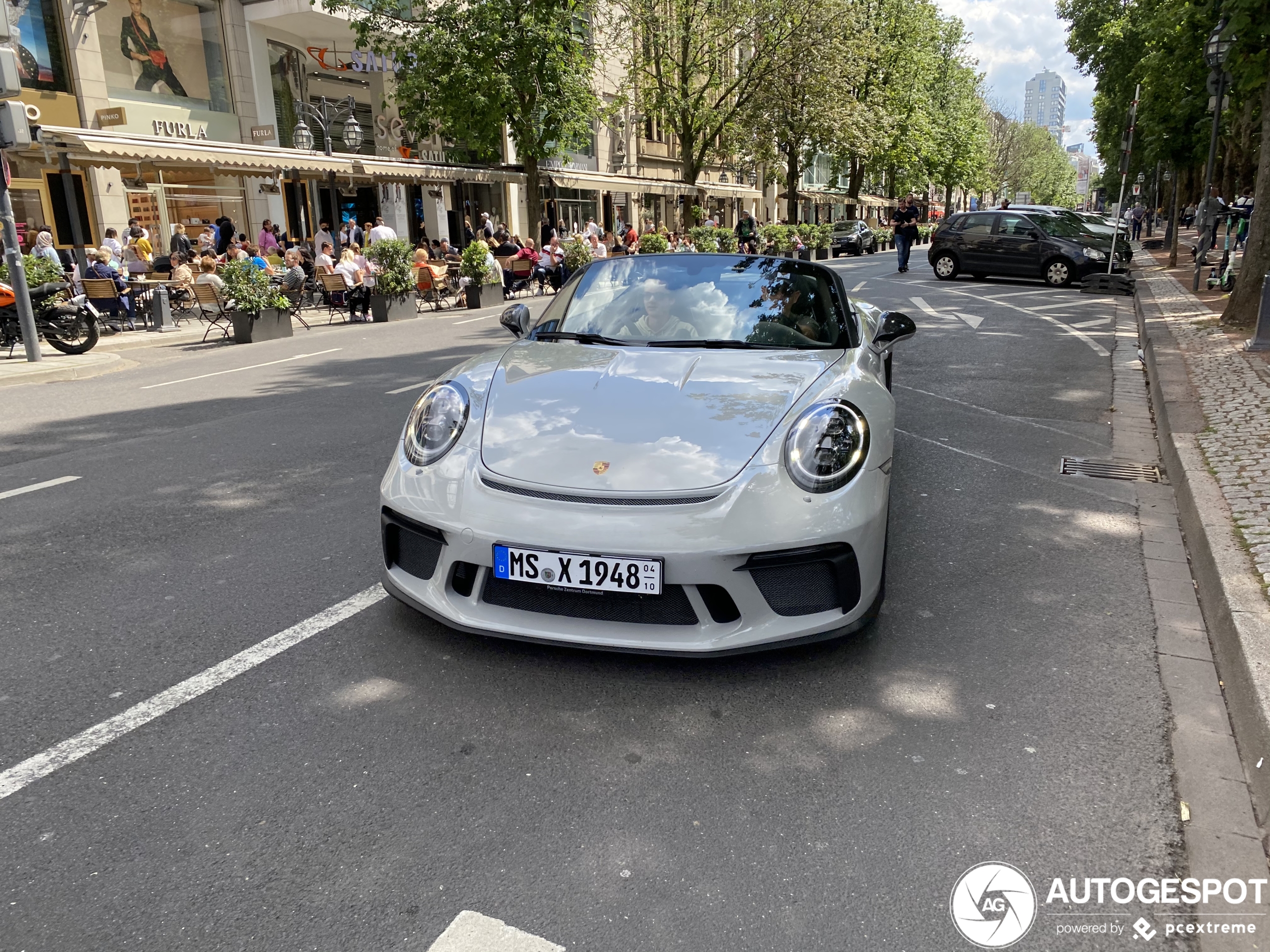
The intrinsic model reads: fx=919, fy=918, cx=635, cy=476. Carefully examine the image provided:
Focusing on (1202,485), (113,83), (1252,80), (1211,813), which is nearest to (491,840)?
(1211,813)

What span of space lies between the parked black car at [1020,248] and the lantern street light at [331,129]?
1353cm

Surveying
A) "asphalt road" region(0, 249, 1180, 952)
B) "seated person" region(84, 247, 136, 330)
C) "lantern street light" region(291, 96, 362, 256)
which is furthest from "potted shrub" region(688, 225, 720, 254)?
"asphalt road" region(0, 249, 1180, 952)

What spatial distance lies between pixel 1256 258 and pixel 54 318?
14843mm

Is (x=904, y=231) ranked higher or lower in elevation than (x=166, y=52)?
lower

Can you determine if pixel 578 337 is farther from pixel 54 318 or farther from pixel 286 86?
pixel 286 86

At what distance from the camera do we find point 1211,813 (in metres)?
2.48

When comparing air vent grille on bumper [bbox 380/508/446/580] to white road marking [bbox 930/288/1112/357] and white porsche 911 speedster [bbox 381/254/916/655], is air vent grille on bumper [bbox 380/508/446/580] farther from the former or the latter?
white road marking [bbox 930/288/1112/357]

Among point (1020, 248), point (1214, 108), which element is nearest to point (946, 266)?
point (1020, 248)

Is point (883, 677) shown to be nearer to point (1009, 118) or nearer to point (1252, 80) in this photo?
point (1252, 80)

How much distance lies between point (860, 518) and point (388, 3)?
24425 millimetres

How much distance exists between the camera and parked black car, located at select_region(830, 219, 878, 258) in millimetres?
38312

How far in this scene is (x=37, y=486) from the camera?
Answer: 564 cm

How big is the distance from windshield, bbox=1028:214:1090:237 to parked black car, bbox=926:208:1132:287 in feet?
0.03

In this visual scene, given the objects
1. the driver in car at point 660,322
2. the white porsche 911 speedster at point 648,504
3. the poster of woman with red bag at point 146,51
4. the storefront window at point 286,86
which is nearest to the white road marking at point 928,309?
the driver in car at point 660,322
